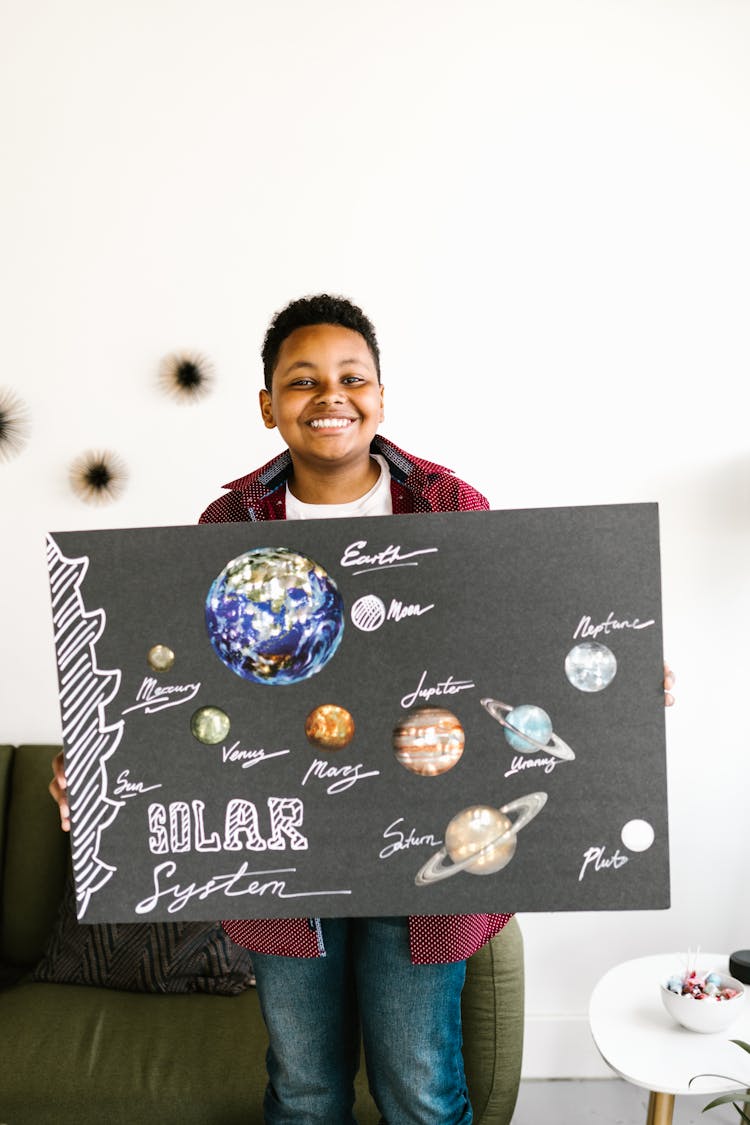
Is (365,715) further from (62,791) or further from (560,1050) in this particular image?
(560,1050)

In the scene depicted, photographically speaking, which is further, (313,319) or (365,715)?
(313,319)

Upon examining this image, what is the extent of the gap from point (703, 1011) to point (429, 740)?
35.5 inches

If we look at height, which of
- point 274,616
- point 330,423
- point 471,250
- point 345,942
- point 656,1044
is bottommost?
point 656,1044

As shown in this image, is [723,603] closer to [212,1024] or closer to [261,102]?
[212,1024]

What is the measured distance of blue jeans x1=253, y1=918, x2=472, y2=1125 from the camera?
1.08m

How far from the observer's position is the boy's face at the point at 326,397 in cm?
119

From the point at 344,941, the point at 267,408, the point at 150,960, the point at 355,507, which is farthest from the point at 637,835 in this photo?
the point at 150,960

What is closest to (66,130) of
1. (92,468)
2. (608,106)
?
(92,468)

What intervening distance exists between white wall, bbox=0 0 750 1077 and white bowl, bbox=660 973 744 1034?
0.69 meters

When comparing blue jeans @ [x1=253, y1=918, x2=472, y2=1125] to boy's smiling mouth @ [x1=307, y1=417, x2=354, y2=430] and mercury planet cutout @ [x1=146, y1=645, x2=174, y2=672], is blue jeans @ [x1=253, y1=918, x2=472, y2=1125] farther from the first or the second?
boy's smiling mouth @ [x1=307, y1=417, x2=354, y2=430]

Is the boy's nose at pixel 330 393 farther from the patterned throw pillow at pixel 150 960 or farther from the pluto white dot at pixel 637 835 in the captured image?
the patterned throw pillow at pixel 150 960

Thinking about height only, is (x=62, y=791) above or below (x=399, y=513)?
below

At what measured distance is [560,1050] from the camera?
85.7 inches

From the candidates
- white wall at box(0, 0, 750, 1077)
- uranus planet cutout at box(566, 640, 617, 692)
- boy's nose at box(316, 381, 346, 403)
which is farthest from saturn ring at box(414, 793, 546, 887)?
white wall at box(0, 0, 750, 1077)
